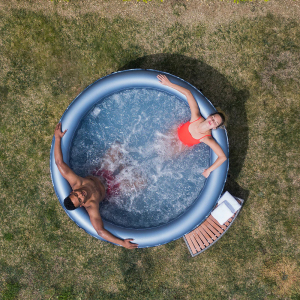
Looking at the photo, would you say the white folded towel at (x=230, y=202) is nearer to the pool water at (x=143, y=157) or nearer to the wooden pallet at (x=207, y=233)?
the wooden pallet at (x=207, y=233)

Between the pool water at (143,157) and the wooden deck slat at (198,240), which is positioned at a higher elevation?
the pool water at (143,157)

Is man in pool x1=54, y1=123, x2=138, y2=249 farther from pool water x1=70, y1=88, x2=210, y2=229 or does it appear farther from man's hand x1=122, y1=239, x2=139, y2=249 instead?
pool water x1=70, y1=88, x2=210, y2=229

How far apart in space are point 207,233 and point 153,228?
99 cm

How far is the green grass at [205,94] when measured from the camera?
4.93 meters

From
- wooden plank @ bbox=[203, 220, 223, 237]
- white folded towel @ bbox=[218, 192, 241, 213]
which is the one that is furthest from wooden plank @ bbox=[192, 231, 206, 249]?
white folded towel @ bbox=[218, 192, 241, 213]

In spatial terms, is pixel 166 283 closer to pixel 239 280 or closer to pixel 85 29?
pixel 239 280

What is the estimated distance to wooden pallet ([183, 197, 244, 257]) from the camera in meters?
4.55

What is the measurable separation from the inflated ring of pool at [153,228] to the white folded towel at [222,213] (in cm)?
19

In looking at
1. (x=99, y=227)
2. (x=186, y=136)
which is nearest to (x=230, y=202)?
(x=186, y=136)

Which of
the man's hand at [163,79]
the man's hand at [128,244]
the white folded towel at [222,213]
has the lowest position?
the man's hand at [128,244]

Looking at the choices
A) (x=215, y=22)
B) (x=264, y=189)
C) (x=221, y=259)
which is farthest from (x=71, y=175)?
(x=215, y=22)

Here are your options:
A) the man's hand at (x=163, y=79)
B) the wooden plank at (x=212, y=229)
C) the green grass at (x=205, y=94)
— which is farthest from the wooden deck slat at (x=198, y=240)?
the man's hand at (x=163, y=79)

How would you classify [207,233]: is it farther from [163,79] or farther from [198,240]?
[163,79]

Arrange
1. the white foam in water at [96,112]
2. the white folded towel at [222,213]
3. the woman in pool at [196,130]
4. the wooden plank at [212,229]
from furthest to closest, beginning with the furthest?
the white foam in water at [96,112]
the wooden plank at [212,229]
the white folded towel at [222,213]
the woman in pool at [196,130]
